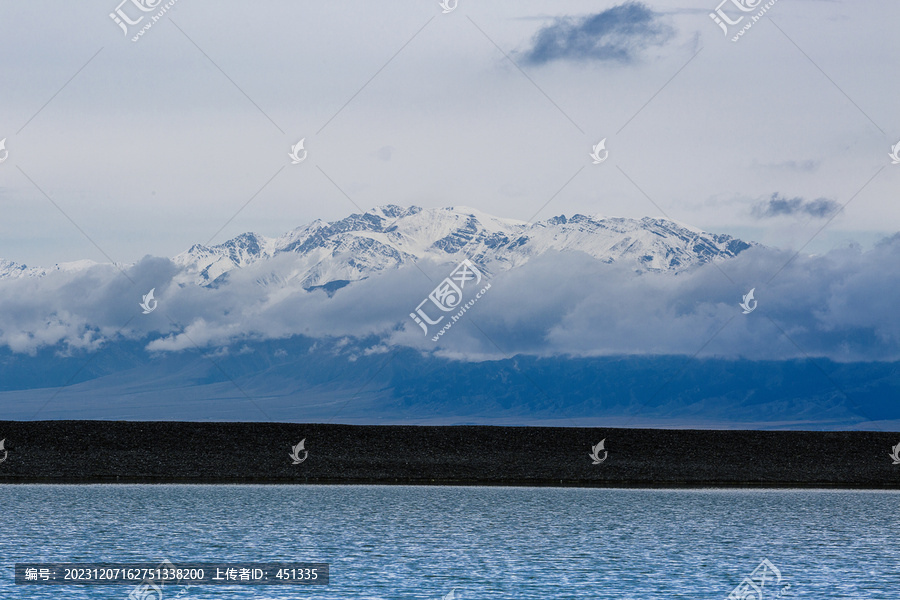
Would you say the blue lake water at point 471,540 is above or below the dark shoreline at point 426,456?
below

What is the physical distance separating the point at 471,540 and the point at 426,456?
112 ft

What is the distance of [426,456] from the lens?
243ft

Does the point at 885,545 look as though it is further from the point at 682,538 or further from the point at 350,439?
the point at 350,439

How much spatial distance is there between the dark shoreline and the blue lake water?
7.94 m

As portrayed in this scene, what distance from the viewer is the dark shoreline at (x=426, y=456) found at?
6838 centimetres

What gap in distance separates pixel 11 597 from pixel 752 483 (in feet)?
181

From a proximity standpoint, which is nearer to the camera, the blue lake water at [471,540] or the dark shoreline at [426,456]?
the blue lake water at [471,540]

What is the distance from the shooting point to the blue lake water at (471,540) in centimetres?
3052

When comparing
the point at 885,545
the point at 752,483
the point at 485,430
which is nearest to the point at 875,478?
the point at 752,483

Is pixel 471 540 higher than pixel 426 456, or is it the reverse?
pixel 426 456

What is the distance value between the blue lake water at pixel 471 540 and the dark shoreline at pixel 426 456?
7940 mm

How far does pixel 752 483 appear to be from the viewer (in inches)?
2844

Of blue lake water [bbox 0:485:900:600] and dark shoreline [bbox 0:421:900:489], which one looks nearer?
blue lake water [bbox 0:485:900:600]

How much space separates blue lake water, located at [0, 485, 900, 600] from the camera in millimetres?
30516
